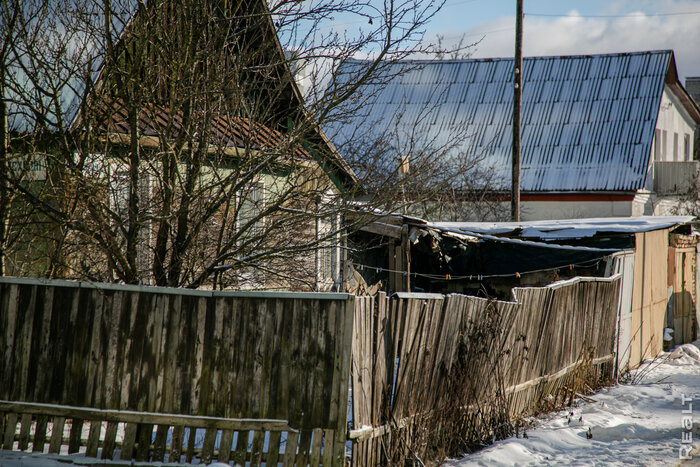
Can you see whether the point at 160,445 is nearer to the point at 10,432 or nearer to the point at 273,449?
the point at 273,449

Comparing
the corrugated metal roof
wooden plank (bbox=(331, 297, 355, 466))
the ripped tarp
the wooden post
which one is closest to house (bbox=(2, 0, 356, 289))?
wooden plank (bbox=(331, 297, 355, 466))

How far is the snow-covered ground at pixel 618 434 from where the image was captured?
6.61 meters

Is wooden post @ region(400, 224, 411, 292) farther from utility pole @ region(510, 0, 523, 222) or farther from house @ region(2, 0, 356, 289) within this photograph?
house @ region(2, 0, 356, 289)

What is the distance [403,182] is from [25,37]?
3510 millimetres

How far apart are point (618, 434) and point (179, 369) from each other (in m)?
4.87

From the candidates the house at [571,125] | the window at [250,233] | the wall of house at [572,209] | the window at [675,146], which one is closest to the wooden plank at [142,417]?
the window at [250,233]

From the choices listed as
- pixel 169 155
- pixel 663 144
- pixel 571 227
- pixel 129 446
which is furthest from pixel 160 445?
pixel 663 144

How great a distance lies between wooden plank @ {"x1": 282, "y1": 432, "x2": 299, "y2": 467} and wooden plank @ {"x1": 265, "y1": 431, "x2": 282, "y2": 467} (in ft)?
0.21

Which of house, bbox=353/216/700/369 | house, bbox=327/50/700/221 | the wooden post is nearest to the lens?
house, bbox=353/216/700/369

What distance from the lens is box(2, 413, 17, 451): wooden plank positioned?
557 centimetres

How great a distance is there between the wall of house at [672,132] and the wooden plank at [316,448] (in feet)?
74.2

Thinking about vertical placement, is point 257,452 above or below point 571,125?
below

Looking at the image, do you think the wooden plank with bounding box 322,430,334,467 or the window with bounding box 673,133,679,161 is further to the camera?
the window with bounding box 673,133,679,161

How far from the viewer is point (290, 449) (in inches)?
205
